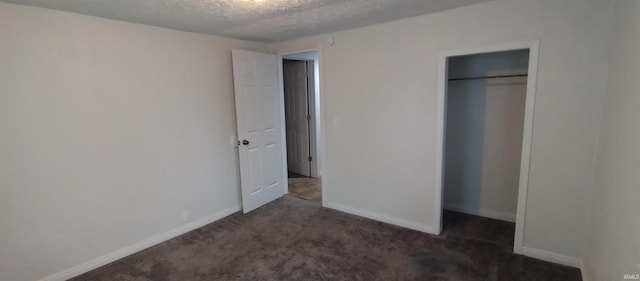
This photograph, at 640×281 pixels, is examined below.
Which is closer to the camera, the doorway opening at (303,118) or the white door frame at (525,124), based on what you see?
the white door frame at (525,124)

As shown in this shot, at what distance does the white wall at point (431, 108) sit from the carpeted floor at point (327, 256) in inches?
10.7

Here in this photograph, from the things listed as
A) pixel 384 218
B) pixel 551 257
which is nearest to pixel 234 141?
pixel 384 218

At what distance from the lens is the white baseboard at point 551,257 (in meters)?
2.38

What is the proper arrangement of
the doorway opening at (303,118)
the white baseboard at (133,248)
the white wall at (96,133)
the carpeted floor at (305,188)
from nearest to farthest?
the white wall at (96,133), the white baseboard at (133,248), the carpeted floor at (305,188), the doorway opening at (303,118)

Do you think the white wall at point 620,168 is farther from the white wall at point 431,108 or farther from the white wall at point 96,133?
the white wall at point 96,133

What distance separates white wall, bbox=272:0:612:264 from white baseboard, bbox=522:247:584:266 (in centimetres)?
2

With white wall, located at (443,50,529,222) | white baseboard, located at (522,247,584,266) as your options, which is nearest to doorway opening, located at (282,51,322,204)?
white wall, located at (443,50,529,222)

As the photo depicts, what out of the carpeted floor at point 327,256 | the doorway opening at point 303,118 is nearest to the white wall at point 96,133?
the carpeted floor at point 327,256

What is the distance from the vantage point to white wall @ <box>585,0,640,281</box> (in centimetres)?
139

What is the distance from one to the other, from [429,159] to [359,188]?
0.94 metres

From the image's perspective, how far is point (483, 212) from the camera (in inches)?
136

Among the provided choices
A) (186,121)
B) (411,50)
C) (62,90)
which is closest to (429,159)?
(411,50)

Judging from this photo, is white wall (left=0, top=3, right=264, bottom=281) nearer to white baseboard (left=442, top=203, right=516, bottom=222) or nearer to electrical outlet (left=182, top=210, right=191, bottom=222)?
electrical outlet (left=182, top=210, right=191, bottom=222)

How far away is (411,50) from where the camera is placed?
9.57 feet
